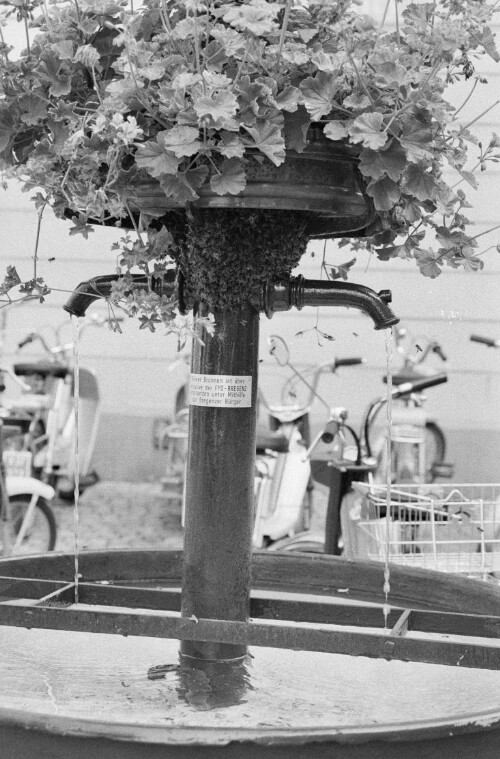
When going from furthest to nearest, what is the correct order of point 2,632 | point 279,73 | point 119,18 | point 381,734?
1. point 2,632
2. point 119,18
3. point 279,73
4. point 381,734

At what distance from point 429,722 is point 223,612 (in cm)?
70

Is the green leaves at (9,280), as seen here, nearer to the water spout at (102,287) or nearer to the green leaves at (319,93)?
the water spout at (102,287)

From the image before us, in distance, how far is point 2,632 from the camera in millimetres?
2314

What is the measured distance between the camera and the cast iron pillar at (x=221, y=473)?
1.99 metres

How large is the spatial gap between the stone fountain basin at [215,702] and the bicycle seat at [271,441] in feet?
9.20

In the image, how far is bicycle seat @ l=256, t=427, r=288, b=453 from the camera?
531 cm

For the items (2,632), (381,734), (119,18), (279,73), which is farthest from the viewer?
(2,632)

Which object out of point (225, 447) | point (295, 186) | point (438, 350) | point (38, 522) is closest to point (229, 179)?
point (295, 186)

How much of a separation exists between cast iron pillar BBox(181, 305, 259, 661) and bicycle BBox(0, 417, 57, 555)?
11.7 feet

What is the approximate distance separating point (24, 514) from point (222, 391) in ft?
13.4

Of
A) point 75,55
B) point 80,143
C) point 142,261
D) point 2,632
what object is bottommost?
point 2,632

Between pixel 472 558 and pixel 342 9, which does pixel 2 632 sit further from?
pixel 472 558

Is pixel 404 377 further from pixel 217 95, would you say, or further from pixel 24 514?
pixel 217 95

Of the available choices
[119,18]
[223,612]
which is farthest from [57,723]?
[119,18]
